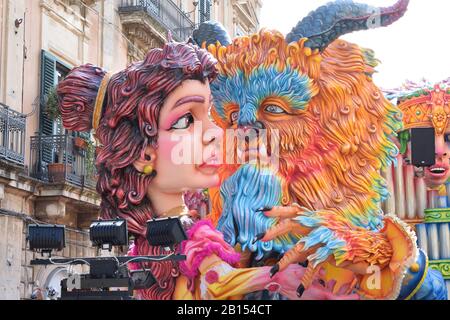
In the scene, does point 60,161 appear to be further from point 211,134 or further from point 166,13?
point 211,134

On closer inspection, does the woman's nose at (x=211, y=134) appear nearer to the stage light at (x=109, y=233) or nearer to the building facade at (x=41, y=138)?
the stage light at (x=109, y=233)

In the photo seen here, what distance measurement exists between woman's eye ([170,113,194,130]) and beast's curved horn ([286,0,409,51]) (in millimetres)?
1229

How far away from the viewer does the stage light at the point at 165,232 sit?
7.79 m

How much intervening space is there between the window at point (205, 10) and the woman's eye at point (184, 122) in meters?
9.27

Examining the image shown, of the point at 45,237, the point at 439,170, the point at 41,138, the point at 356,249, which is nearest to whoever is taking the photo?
the point at 45,237

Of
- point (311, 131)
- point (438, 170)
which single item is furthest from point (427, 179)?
point (311, 131)

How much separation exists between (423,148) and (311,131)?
3.74ft

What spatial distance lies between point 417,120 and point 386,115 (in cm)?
82

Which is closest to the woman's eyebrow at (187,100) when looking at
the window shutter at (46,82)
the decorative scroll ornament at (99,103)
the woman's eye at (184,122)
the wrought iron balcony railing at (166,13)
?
the woman's eye at (184,122)

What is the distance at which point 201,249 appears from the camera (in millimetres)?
8727

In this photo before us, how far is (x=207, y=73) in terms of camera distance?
28.9ft

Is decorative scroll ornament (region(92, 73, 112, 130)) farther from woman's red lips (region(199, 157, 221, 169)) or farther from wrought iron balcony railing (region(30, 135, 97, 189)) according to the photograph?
wrought iron balcony railing (region(30, 135, 97, 189))

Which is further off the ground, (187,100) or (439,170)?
(187,100)
